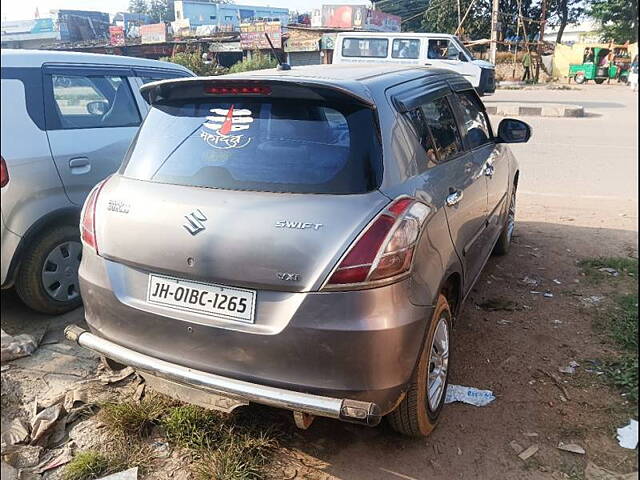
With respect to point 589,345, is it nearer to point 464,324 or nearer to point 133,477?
point 464,324

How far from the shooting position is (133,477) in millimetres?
2344

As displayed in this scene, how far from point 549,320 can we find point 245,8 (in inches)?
145

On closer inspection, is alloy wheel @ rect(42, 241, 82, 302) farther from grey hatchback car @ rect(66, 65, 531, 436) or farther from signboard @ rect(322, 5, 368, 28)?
signboard @ rect(322, 5, 368, 28)

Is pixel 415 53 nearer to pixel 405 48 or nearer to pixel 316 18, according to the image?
pixel 405 48

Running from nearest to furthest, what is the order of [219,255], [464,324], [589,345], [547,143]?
1. [219,255]
2. [589,345]
3. [464,324]
4. [547,143]

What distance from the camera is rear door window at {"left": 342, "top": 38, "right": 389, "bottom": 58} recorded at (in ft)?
55.4

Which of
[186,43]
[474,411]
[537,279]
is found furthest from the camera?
[186,43]

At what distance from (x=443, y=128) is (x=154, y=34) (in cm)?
502

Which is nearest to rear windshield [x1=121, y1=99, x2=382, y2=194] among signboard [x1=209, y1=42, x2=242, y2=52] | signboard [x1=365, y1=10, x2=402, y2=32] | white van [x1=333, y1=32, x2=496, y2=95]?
signboard [x1=365, y1=10, x2=402, y2=32]

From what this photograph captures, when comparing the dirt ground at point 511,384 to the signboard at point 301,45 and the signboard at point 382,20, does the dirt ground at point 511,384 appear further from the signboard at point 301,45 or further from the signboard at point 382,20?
the signboard at point 301,45

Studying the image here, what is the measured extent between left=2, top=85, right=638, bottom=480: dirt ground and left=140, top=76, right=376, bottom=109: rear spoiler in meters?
1.07

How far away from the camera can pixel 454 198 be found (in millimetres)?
2781

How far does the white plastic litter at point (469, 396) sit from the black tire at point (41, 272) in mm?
2705

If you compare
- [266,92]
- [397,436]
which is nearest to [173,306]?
[266,92]
